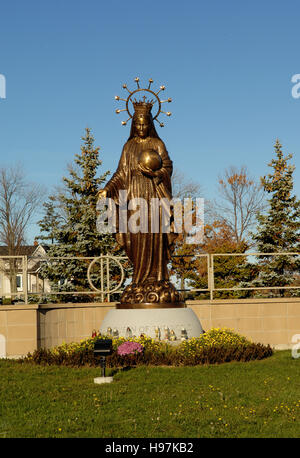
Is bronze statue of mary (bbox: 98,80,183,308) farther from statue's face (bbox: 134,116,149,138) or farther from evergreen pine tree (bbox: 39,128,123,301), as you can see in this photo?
evergreen pine tree (bbox: 39,128,123,301)

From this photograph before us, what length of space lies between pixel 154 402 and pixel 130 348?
3.10 meters

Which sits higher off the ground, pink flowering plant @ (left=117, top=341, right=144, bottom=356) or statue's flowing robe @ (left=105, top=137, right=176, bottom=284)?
statue's flowing robe @ (left=105, top=137, right=176, bottom=284)

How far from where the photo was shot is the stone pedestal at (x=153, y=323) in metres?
11.8

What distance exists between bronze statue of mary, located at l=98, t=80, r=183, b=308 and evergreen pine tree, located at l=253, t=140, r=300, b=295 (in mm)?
9230

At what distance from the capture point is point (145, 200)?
12656 mm

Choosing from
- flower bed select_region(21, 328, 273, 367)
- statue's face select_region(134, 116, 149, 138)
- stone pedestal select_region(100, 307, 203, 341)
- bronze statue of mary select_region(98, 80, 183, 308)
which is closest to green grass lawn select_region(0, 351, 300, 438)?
flower bed select_region(21, 328, 273, 367)

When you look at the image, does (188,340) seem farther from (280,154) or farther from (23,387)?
(280,154)

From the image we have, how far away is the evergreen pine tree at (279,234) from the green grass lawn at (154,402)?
1053 cm

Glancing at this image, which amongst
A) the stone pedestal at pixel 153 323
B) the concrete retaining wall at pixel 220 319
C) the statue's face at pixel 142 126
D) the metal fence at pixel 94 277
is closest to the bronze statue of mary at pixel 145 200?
the statue's face at pixel 142 126

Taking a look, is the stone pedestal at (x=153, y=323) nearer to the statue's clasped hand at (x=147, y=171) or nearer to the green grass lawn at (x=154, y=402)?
the green grass lawn at (x=154, y=402)

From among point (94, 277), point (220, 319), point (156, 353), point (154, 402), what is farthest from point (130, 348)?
point (94, 277)

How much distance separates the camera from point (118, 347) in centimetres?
1080

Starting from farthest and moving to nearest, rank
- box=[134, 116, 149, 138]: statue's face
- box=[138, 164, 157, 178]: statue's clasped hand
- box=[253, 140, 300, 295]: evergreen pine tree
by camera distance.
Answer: box=[253, 140, 300, 295]: evergreen pine tree
box=[134, 116, 149, 138]: statue's face
box=[138, 164, 157, 178]: statue's clasped hand

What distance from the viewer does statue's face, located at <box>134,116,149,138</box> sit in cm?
1289
